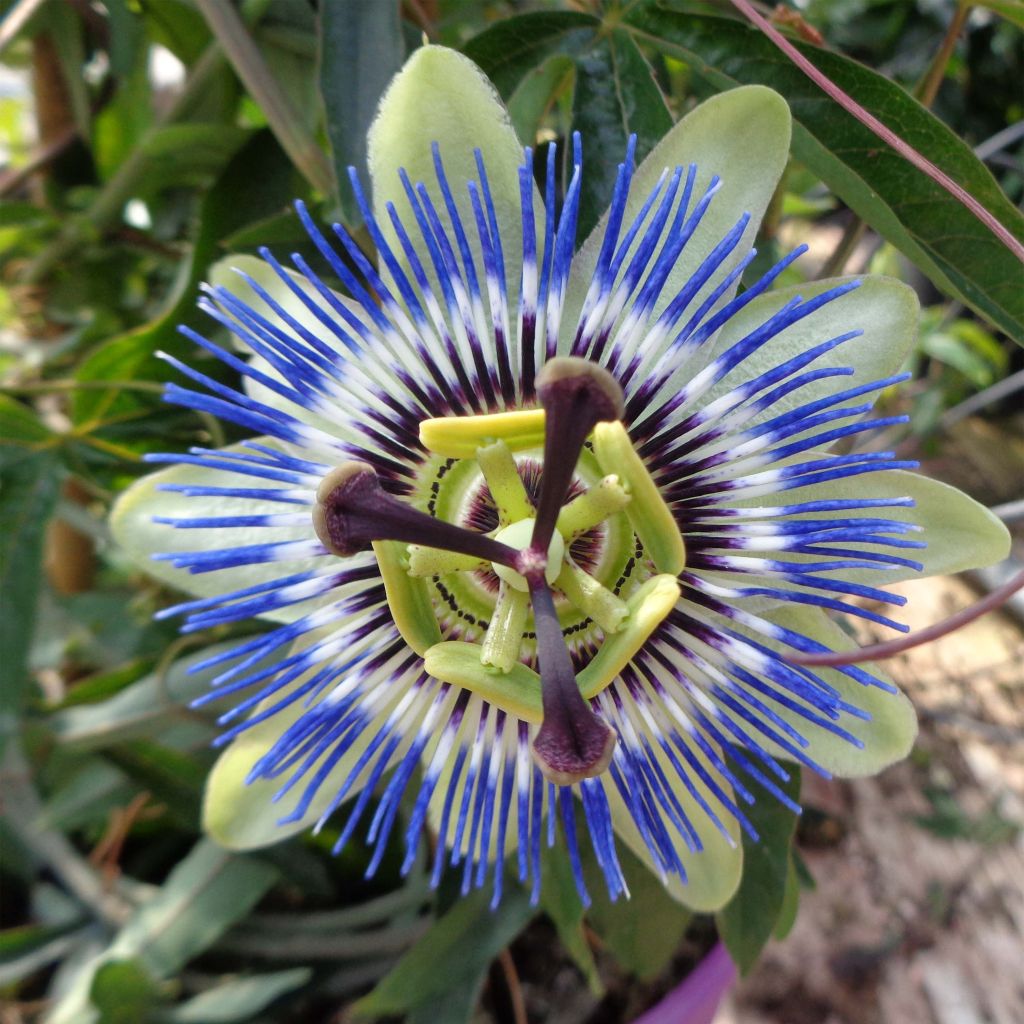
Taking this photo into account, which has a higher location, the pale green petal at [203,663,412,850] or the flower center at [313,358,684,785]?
the flower center at [313,358,684,785]

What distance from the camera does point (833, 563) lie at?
1.98 feet

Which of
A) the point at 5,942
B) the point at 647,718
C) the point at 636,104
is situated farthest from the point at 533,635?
the point at 5,942

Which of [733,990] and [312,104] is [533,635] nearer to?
[312,104]

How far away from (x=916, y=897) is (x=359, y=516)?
175 centimetres

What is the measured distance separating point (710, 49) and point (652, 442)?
321mm

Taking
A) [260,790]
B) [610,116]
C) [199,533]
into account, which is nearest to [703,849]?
[260,790]

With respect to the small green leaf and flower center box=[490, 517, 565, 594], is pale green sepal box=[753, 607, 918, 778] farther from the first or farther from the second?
the small green leaf

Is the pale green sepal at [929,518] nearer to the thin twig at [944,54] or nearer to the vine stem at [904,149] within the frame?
the vine stem at [904,149]

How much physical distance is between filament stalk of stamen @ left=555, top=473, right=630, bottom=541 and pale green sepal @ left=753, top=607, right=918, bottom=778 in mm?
124

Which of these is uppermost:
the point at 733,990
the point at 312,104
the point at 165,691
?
the point at 312,104

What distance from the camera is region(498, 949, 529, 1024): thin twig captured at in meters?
1.13

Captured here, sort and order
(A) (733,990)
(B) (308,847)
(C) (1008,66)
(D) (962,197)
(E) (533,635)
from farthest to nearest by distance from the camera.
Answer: (C) (1008,66) < (A) (733,990) < (B) (308,847) < (E) (533,635) < (D) (962,197)

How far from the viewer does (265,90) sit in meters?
0.84

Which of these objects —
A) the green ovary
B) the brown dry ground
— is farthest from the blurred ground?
the green ovary
